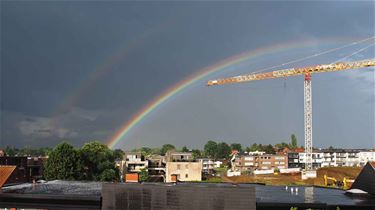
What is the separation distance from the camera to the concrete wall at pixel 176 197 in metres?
19.5

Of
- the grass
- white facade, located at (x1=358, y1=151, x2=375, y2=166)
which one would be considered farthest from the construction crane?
white facade, located at (x1=358, y1=151, x2=375, y2=166)

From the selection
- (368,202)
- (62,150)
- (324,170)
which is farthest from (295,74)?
(368,202)

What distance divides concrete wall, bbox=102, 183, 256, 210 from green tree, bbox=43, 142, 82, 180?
139 ft

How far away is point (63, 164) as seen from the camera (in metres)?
60.9

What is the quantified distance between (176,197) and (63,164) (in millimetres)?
44985

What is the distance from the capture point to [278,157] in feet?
423

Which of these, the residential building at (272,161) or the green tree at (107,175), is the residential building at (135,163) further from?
the residential building at (272,161)

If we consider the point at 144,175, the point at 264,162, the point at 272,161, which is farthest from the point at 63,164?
the point at 272,161

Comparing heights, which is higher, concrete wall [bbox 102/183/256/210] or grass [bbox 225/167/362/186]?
concrete wall [bbox 102/183/256/210]

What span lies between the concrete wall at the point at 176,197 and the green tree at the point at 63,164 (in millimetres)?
42305

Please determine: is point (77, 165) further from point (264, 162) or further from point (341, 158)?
point (341, 158)

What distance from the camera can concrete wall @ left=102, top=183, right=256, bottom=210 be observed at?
64.0 feet

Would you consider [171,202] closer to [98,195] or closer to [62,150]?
[98,195]

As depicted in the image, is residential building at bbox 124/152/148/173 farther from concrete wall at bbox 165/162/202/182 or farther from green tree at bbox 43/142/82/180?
green tree at bbox 43/142/82/180
